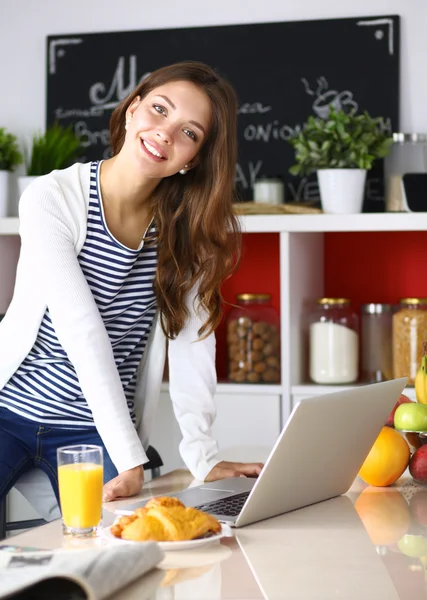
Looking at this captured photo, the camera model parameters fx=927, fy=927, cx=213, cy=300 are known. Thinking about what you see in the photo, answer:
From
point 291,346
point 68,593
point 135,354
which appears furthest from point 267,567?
point 291,346

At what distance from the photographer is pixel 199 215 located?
1864 millimetres

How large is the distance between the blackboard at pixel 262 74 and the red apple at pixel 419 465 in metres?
1.56

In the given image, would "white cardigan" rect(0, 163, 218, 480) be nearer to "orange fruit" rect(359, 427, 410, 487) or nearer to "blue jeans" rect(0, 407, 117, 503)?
"blue jeans" rect(0, 407, 117, 503)

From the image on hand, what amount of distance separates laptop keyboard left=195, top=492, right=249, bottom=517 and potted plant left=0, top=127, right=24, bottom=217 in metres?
1.91

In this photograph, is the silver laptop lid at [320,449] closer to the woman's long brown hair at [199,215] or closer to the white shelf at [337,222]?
the woman's long brown hair at [199,215]

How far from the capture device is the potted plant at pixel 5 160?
9.84ft

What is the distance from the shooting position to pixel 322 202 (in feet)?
9.18

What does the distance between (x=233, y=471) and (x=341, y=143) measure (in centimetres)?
145

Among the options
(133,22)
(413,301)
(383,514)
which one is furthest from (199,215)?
(133,22)

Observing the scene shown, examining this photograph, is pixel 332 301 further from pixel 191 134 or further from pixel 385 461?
pixel 385 461

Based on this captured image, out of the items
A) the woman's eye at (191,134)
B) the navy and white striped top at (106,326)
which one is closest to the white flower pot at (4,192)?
the navy and white striped top at (106,326)

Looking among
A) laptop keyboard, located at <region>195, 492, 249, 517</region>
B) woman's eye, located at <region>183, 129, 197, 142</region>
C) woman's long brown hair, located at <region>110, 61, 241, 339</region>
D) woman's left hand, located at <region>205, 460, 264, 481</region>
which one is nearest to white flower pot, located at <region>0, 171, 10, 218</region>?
woman's long brown hair, located at <region>110, 61, 241, 339</region>

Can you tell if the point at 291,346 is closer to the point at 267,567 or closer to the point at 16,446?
the point at 16,446

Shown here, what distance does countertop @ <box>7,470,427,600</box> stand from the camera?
92 cm
